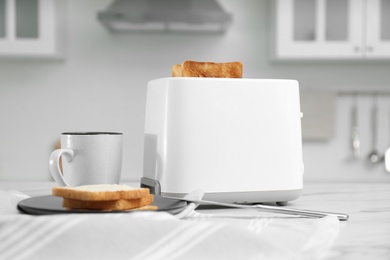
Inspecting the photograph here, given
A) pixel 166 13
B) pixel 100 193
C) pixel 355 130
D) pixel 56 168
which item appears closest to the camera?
pixel 100 193

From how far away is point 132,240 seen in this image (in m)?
0.57

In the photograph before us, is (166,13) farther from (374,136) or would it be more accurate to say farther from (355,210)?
(355,210)

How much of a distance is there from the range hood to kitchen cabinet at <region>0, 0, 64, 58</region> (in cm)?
27

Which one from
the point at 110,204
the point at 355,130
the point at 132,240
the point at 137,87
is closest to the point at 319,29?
the point at 355,130

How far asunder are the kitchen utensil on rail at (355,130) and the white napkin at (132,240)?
2.34m

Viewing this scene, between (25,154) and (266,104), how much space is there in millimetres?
2155

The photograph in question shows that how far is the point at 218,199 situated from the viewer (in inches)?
36.2

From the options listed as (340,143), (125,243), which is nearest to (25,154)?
(340,143)

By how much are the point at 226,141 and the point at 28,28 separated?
1934mm

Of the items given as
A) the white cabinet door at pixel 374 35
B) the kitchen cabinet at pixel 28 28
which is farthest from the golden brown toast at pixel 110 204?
the white cabinet door at pixel 374 35

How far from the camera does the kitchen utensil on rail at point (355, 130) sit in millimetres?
2844

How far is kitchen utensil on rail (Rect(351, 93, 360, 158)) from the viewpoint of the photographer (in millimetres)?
2844

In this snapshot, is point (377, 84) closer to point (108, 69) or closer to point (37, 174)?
point (108, 69)

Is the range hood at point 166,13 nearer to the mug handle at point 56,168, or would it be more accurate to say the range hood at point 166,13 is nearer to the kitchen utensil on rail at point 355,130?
the kitchen utensil on rail at point 355,130
